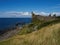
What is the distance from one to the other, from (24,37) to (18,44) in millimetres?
954

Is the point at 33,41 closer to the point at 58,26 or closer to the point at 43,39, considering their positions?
the point at 43,39

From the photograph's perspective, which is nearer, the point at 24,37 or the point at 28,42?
the point at 28,42

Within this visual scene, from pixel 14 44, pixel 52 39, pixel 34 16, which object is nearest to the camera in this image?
pixel 52 39

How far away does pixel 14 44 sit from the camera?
47.8 feet

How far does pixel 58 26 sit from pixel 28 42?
8.58 ft

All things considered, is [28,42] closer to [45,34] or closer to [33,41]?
[33,41]

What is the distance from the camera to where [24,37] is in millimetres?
15133

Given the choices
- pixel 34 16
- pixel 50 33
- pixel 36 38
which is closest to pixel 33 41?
pixel 36 38

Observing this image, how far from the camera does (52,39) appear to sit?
1370cm

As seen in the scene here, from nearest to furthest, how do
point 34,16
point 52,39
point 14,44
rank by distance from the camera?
point 52,39 < point 14,44 < point 34,16

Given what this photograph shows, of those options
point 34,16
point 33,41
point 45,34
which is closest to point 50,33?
point 45,34

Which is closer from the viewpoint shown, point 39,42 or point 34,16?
point 39,42

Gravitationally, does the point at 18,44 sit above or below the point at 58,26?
below

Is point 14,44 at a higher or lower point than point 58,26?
lower
